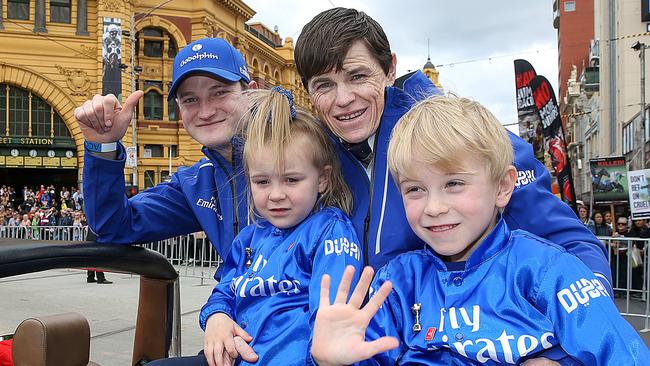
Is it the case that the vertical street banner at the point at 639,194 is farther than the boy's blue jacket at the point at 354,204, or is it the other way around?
the vertical street banner at the point at 639,194

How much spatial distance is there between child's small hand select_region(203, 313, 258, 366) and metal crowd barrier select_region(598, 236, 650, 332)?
280 inches

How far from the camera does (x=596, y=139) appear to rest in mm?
49094

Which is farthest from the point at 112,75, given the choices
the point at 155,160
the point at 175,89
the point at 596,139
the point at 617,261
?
the point at 596,139

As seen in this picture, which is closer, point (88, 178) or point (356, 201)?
point (356, 201)

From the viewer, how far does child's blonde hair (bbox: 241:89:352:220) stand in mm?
1984

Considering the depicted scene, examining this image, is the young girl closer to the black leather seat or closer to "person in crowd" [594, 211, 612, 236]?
the black leather seat

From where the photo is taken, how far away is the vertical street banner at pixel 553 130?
327 inches

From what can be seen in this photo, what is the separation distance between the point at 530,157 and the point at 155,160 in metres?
33.5

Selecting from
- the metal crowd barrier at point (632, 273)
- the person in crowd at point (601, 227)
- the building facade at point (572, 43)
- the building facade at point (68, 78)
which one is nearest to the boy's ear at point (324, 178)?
the metal crowd barrier at point (632, 273)

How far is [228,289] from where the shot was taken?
208 centimetres

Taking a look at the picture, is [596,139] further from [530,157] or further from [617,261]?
[530,157]

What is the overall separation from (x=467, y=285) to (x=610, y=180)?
16318 mm

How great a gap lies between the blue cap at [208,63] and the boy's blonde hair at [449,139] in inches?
39.9

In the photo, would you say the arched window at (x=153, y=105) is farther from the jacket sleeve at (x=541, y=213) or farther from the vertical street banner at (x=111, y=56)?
the jacket sleeve at (x=541, y=213)
